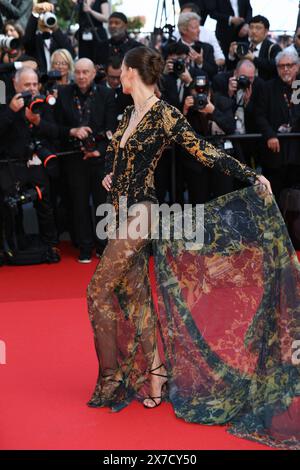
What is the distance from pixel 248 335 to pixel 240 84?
3.62m

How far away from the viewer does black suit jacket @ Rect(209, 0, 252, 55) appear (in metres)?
8.62

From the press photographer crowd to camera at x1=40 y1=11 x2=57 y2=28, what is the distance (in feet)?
0.05

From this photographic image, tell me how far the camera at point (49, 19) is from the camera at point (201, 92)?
1773 millimetres

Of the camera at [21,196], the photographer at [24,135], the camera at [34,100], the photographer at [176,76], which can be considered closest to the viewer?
the camera at [34,100]

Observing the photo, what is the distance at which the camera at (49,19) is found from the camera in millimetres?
7574

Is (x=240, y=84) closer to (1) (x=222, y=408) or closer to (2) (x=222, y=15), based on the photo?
(2) (x=222, y=15)

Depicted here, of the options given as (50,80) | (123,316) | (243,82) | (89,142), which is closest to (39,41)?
(50,80)

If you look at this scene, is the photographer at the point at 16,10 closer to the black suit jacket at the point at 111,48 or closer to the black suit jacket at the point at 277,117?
the black suit jacket at the point at 111,48

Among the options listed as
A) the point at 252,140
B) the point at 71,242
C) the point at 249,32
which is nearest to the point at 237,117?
the point at 252,140

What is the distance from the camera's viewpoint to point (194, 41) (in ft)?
25.0

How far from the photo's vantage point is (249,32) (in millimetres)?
8055

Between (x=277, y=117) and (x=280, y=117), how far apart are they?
27mm

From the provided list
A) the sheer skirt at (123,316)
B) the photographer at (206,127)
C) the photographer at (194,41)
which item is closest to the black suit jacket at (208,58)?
the photographer at (194,41)

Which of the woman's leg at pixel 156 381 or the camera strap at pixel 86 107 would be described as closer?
the woman's leg at pixel 156 381
